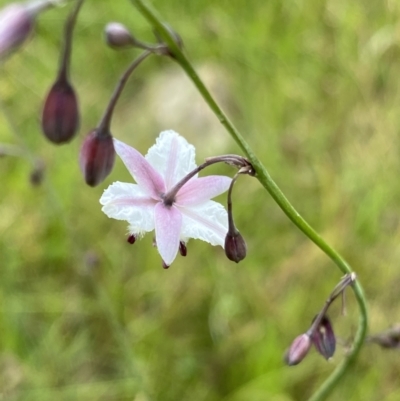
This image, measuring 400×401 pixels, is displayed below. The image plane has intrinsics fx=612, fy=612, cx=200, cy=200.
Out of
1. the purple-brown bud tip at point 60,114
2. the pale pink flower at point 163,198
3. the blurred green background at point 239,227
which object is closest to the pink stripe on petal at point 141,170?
the pale pink flower at point 163,198

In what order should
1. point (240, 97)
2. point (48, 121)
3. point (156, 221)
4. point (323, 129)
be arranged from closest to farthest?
point (156, 221)
point (48, 121)
point (323, 129)
point (240, 97)

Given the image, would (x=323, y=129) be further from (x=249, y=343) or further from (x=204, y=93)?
(x=204, y=93)

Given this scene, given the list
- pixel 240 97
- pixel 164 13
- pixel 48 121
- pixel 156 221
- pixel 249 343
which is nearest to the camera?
pixel 156 221

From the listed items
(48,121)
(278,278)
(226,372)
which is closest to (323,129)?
(278,278)

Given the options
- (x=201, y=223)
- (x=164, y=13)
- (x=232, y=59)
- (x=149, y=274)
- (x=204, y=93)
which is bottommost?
(x=149, y=274)

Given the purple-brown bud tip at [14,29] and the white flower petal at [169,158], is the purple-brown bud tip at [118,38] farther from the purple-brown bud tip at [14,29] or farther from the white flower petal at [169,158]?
the white flower petal at [169,158]

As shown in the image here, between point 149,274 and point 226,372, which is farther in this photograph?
point 149,274
